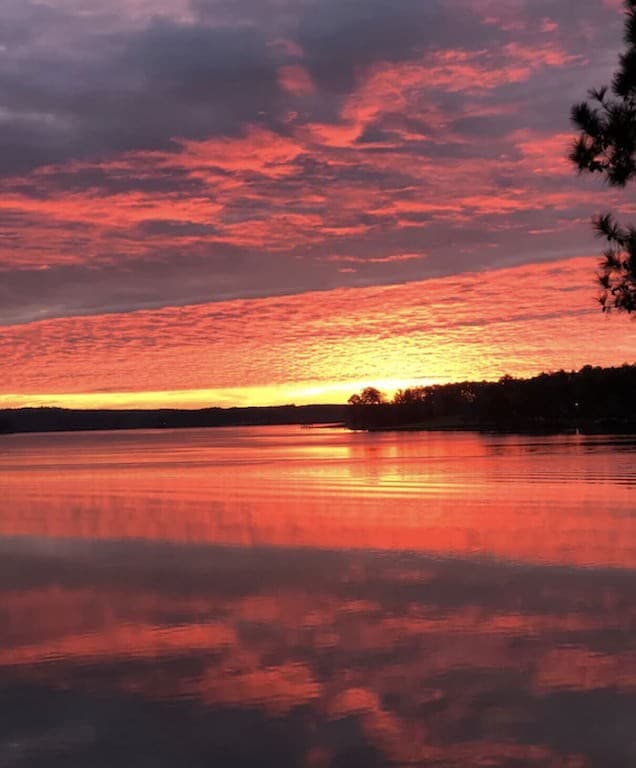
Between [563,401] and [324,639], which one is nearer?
[324,639]

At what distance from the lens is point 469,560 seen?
1742 cm

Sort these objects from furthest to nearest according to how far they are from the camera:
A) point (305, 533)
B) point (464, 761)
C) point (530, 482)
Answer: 1. point (530, 482)
2. point (305, 533)
3. point (464, 761)

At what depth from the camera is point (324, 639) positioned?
462 inches

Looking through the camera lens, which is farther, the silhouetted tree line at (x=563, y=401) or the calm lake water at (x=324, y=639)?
the silhouetted tree line at (x=563, y=401)

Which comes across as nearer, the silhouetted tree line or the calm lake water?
the calm lake water

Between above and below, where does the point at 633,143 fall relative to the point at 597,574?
above

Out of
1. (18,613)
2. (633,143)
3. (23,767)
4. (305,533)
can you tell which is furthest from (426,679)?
(305,533)

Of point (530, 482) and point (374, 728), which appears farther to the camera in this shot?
point (530, 482)

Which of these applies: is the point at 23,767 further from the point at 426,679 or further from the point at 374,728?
the point at 426,679

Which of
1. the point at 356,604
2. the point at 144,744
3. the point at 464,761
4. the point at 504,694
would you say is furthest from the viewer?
the point at 356,604

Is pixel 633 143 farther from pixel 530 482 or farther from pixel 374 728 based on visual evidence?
pixel 530 482

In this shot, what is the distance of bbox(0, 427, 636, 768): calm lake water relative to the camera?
820 centimetres

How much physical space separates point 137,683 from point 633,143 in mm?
11710

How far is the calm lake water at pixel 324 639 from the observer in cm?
820
